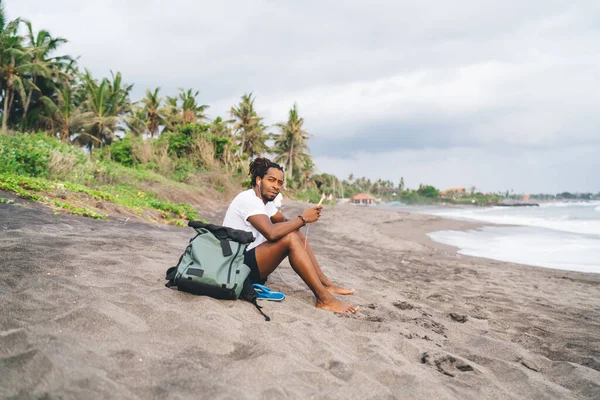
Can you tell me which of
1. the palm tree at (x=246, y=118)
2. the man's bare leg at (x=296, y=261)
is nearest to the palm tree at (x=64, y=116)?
the palm tree at (x=246, y=118)

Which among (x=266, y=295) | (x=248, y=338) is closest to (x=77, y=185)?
(x=266, y=295)

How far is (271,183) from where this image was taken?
3.05 metres

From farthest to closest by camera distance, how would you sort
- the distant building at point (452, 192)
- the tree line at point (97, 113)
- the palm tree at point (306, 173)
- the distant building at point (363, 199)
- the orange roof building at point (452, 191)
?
the orange roof building at point (452, 191) → the distant building at point (452, 192) → the distant building at point (363, 199) → the palm tree at point (306, 173) → the tree line at point (97, 113)

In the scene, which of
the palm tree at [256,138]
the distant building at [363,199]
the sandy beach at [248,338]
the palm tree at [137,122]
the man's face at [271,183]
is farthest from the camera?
the distant building at [363,199]

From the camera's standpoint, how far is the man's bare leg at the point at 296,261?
9.37 ft

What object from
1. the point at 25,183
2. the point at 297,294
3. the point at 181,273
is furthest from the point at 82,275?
the point at 25,183

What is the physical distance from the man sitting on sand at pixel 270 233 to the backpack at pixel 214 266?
0.24 metres

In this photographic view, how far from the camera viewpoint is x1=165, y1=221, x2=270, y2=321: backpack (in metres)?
2.43

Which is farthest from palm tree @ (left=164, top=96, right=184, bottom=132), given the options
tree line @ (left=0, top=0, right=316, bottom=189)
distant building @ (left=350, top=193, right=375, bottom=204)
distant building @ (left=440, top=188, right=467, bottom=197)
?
distant building @ (left=440, top=188, right=467, bottom=197)

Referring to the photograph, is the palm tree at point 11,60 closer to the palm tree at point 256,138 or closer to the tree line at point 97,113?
the tree line at point 97,113

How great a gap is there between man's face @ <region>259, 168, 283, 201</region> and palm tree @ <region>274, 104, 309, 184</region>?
33974 mm

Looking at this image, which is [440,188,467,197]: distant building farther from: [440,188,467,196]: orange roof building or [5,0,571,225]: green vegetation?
[5,0,571,225]: green vegetation

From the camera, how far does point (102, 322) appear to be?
198cm

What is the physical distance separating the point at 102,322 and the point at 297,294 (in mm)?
1717
